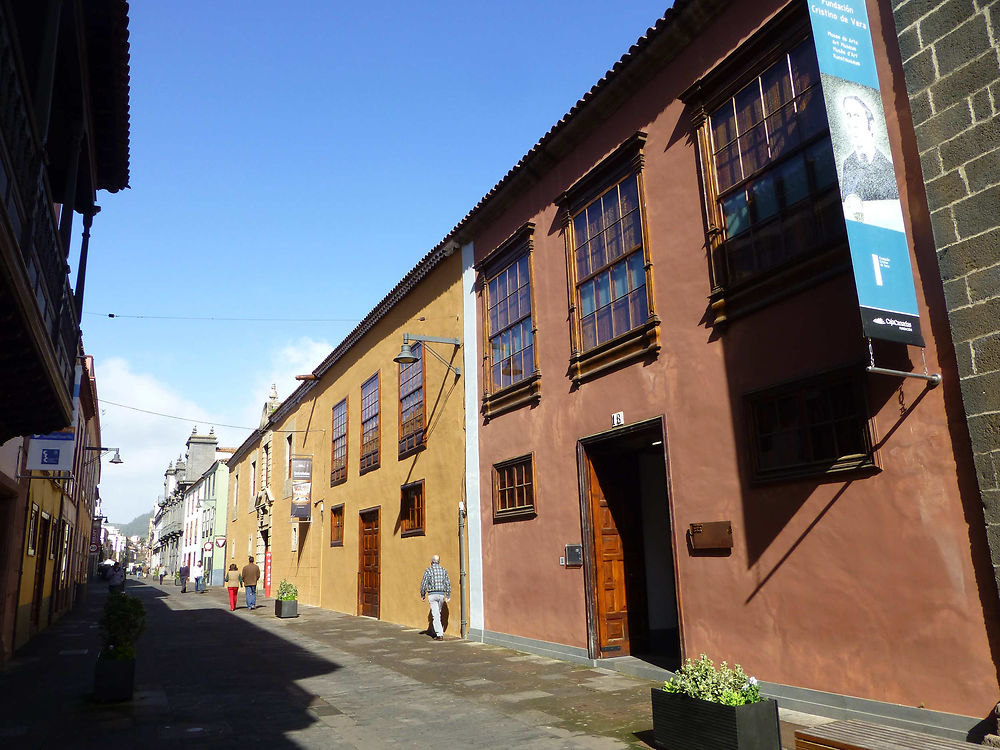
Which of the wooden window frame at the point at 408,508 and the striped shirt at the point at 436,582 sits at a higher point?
the wooden window frame at the point at 408,508

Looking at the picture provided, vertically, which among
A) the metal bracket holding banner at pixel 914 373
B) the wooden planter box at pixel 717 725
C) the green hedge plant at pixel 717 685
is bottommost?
the wooden planter box at pixel 717 725

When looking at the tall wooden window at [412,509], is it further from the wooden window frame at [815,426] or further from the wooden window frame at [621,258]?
the wooden window frame at [815,426]

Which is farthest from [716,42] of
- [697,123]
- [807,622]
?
[807,622]

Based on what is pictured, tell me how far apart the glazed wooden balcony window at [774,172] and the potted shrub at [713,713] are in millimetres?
4375

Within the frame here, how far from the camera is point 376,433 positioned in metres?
20.6

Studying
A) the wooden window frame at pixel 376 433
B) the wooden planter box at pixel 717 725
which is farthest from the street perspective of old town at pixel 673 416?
the wooden window frame at pixel 376 433

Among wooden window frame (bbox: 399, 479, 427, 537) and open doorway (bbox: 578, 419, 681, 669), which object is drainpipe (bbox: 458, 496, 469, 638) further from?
open doorway (bbox: 578, 419, 681, 669)

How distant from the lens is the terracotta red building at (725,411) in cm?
648

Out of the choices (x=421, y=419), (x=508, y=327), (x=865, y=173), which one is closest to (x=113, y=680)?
(x=508, y=327)

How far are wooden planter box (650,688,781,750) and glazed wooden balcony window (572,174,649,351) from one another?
5.54m

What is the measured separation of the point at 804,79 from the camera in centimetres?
803

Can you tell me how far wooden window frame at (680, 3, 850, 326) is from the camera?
761 centimetres

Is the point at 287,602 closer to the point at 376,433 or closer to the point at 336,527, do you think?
the point at 336,527

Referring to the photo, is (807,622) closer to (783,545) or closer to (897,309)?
(783,545)
